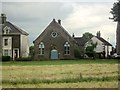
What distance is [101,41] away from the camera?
9244 centimetres

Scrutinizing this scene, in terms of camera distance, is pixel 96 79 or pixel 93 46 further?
pixel 93 46

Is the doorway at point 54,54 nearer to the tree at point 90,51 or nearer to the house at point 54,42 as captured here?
the house at point 54,42

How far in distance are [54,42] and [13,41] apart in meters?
9.12

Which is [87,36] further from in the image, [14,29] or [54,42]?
[14,29]

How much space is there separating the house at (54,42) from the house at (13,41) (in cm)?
341

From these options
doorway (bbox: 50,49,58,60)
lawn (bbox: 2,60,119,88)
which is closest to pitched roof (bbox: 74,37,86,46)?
doorway (bbox: 50,49,58,60)

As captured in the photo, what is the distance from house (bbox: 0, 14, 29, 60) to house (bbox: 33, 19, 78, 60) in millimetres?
3407

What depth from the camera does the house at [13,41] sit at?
71.4m

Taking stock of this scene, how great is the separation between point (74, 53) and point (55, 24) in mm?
7554

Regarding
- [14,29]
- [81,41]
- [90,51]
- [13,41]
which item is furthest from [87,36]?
[13,41]

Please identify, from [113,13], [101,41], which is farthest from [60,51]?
[101,41]

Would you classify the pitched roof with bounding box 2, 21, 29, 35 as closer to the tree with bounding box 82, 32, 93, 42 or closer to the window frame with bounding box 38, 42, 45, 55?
the window frame with bounding box 38, 42, 45, 55

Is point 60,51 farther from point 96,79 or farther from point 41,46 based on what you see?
point 96,79

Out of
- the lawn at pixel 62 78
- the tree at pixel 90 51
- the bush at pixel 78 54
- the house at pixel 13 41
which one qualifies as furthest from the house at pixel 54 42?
the lawn at pixel 62 78
